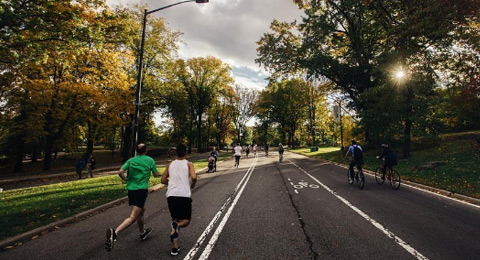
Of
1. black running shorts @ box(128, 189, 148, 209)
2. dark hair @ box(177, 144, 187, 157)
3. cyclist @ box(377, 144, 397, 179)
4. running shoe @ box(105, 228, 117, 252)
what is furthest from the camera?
cyclist @ box(377, 144, 397, 179)

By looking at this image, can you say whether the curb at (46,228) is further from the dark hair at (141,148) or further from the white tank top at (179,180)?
the white tank top at (179,180)

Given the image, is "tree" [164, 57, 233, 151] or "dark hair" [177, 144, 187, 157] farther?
"tree" [164, 57, 233, 151]

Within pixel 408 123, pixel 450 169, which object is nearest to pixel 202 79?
pixel 408 123

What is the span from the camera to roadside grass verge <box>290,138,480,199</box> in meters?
8.99

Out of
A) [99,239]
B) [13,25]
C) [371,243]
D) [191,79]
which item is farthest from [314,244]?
[191,79]

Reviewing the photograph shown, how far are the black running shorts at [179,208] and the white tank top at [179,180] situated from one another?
9 centimetres

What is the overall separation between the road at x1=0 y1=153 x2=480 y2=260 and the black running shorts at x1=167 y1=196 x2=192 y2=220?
24.9 inches

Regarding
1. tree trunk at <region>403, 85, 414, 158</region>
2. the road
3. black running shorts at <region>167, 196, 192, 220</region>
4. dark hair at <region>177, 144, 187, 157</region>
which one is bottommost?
the road

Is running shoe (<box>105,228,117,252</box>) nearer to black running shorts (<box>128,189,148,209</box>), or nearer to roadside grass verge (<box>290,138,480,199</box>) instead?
black running shorts (<box>128,189,148,209</box>)

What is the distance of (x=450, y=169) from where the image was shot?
11.4 meters

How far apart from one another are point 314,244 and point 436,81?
18636 millimetres

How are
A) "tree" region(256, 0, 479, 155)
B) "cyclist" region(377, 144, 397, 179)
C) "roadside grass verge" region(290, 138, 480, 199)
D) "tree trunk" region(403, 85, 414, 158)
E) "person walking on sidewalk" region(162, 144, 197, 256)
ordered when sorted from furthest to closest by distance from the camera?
"tree trunk" region(403, 85, 414, 158) < "tree" region(256, 0, 479, 155) < "cyclist" region(377, 144, 397, 179) < "roadside grass verge" region(290, 138, 480, 199) < "person walking on sidewalk" region(162, 144, 197, 256)

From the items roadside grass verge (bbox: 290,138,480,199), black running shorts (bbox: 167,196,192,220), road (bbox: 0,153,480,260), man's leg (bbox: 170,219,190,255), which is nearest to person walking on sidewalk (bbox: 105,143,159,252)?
road (bbox: 0,153,480,260)

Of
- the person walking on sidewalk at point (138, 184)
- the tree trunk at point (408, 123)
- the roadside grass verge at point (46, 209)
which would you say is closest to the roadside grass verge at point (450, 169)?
the tree trunk at point (408, 123)
